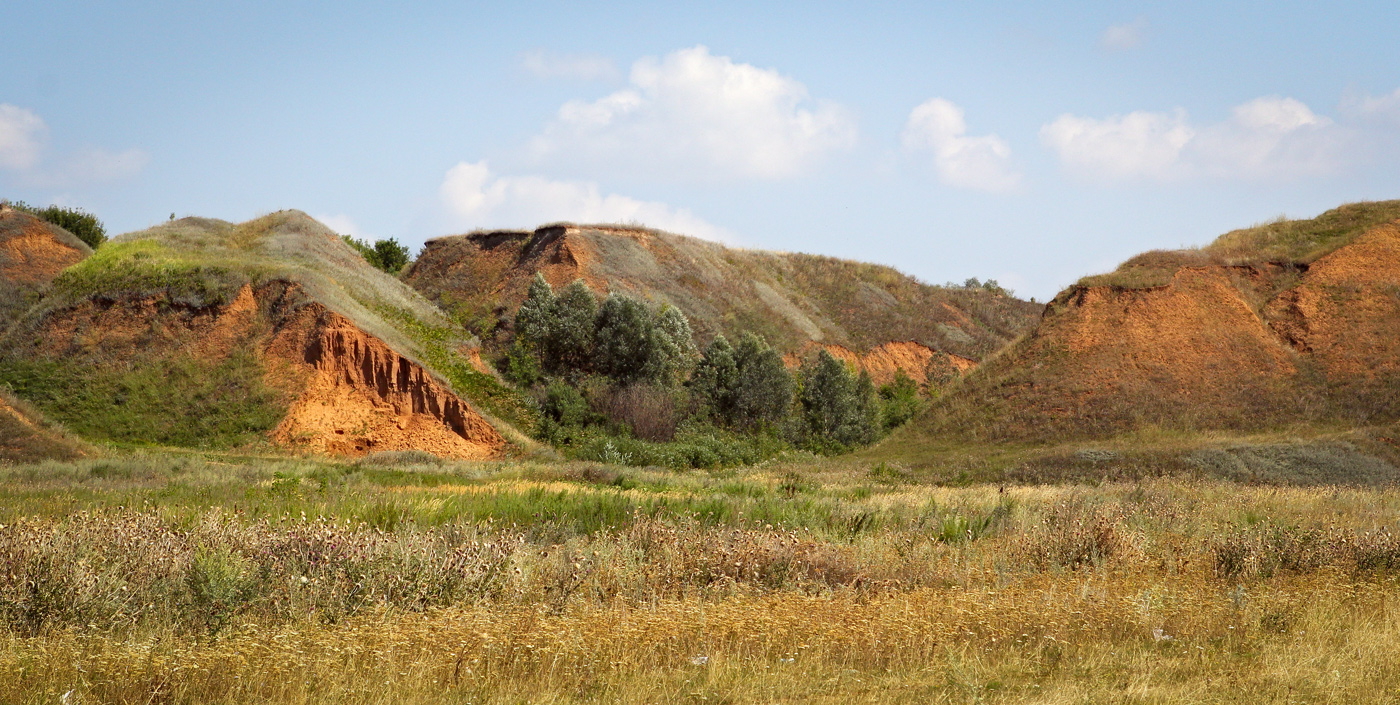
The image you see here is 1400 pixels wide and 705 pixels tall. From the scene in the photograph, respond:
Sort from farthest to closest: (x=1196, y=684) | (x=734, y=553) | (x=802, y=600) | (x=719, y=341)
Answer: (x=719, y=341), (x=734, y=553), (x=802, y=600), (x=1196, y=684)

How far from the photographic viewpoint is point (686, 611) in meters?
7.25

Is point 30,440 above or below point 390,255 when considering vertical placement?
below

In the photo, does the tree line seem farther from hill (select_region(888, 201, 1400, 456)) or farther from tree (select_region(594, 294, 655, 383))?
hill (select_region(888, 201, 1400, 456))

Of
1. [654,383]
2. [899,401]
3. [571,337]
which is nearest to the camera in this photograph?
→ [654,383]

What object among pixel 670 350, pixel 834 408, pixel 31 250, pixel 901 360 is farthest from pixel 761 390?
pixel 31 250

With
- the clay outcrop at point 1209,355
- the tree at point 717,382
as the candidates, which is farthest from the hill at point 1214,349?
the tree at point 717,382

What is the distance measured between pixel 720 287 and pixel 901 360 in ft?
40.3

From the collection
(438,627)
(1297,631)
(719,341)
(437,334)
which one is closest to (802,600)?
(438,627)

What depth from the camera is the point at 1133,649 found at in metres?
6.82

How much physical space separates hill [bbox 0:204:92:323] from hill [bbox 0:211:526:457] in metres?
2.56

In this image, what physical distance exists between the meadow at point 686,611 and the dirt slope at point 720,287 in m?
38.7

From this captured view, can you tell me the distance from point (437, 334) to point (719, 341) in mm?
12590

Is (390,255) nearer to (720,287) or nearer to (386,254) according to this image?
(386,254)

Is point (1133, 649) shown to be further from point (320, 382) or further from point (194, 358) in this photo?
point (194, 358)
